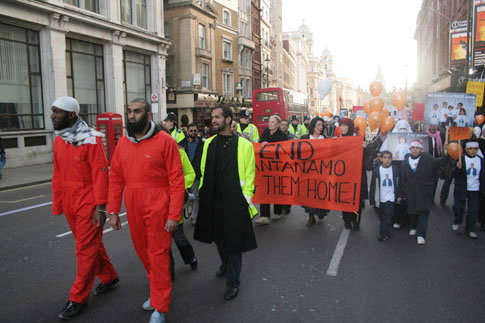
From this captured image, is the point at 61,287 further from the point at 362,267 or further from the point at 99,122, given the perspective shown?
the point at 99,122

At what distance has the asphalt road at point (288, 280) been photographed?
381cm

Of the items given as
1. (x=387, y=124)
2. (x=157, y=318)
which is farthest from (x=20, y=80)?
(x=157, y=318)

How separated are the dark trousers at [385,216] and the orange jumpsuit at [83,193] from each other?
4.34 m

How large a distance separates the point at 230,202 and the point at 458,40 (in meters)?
24.4

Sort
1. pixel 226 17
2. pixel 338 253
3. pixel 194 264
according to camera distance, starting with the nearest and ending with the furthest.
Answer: pixel 194 264, pixel 338 253, pixel 226 17

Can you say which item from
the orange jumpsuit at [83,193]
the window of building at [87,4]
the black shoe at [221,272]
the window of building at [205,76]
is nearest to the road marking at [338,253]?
the black shoe at [221,272]

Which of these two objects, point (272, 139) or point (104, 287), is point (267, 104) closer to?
point (272, 139)

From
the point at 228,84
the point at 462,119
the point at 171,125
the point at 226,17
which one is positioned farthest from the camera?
the point at 228,84

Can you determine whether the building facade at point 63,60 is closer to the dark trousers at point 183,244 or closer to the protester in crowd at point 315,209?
the protester in crowd at point 315,209

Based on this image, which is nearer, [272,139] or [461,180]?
[461,180]

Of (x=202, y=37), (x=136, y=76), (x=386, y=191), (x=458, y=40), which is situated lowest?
(x=386, y=191)

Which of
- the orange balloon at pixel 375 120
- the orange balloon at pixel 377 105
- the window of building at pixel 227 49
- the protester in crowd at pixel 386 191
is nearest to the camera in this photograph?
the protester in crowd at pixel 386 191

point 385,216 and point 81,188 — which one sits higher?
point 81,188

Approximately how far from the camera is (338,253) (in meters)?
5.57
